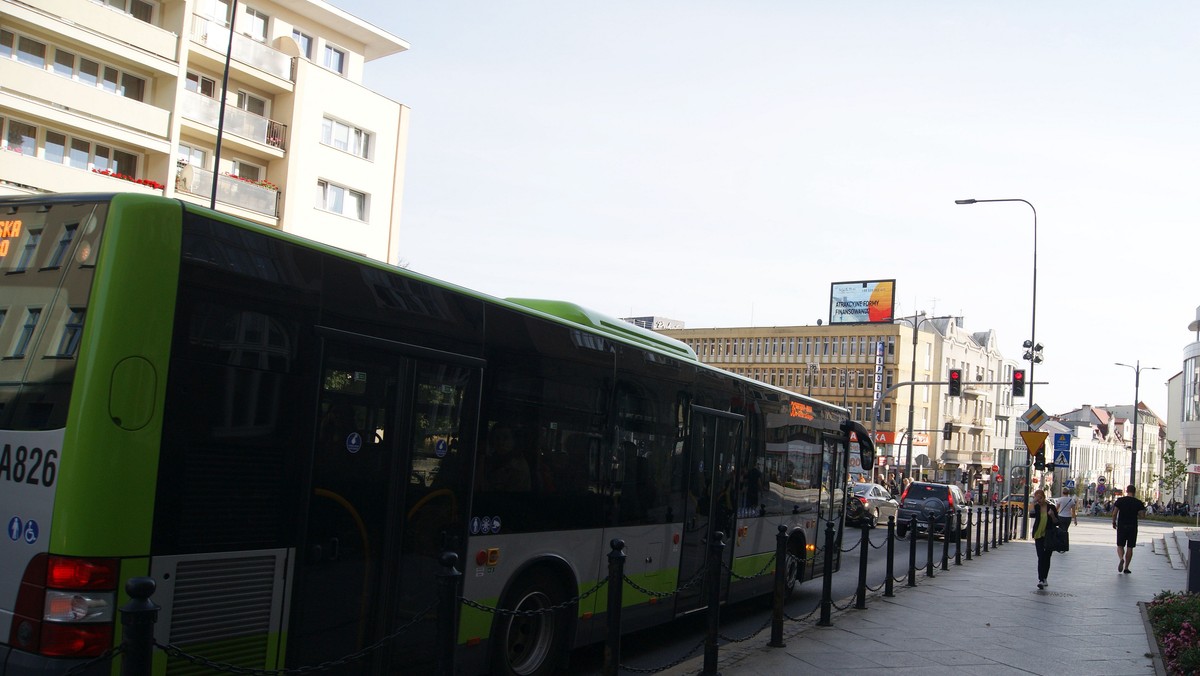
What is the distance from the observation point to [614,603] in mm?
7230

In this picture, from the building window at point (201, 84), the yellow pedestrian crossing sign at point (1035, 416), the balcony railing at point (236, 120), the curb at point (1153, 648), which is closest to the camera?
the curb at point (1153, 648)

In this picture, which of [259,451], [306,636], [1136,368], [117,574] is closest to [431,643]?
[306,636]

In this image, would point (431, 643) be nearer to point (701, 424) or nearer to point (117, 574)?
point (117, 574)

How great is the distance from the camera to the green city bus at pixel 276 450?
469 cm

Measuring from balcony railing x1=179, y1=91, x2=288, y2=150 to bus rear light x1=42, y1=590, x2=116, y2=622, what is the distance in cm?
3134

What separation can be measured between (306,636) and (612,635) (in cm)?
241

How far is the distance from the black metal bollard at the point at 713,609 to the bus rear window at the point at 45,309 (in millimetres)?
5340

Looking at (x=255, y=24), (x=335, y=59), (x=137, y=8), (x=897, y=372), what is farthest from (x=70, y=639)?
(x=897, y=372)

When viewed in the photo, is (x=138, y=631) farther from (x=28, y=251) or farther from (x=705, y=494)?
(x=705, y=494)

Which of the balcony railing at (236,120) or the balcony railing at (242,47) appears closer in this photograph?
the balcony railing at (236,120)

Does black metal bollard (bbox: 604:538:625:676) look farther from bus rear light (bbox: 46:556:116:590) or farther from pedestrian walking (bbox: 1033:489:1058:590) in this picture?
pedestrian walking (bbox: 1033:489:1058:590)

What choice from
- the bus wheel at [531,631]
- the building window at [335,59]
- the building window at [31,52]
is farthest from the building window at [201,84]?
the bus wheel at [531,631]

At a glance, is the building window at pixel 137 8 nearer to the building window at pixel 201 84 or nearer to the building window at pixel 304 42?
the building window at pixel 201 84

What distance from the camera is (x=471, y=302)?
23.3 feet
